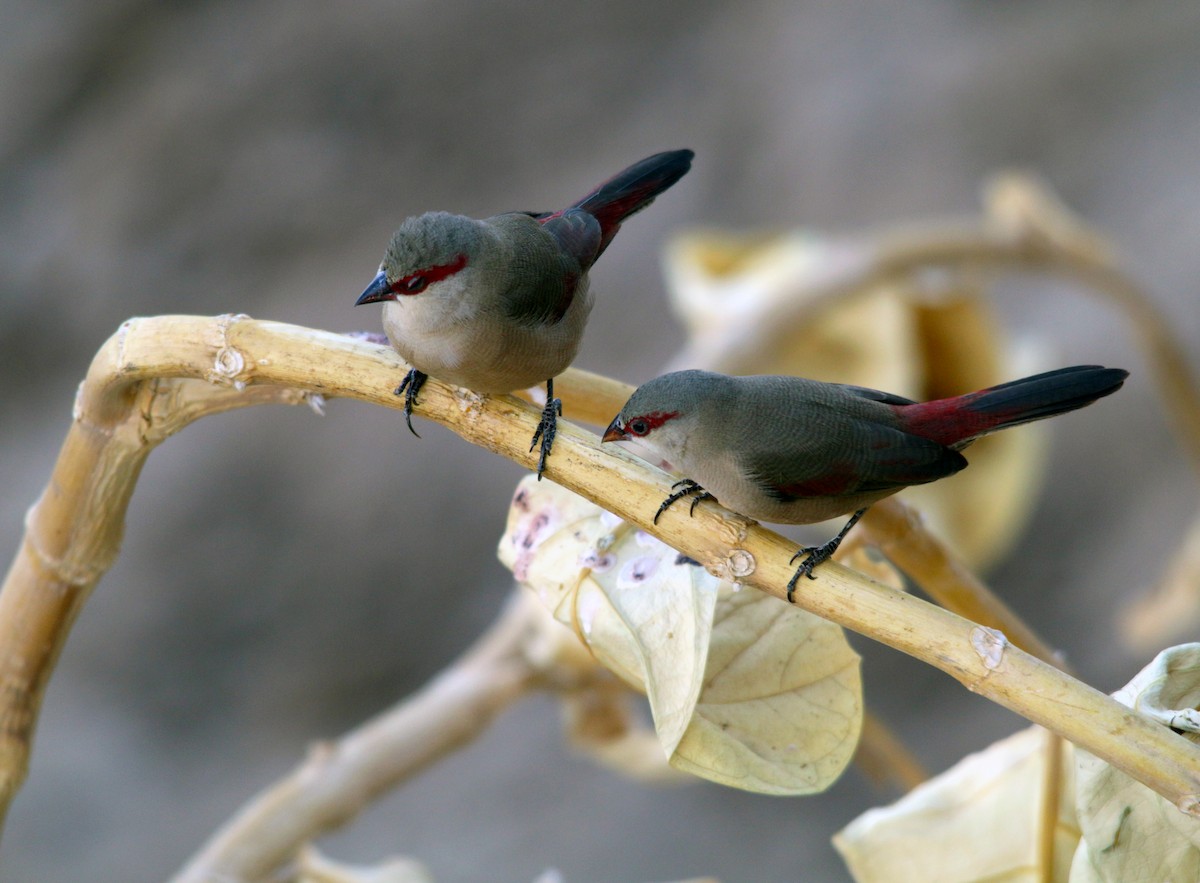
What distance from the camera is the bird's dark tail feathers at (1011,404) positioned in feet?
2.88

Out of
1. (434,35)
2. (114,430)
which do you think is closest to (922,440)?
(114,430)

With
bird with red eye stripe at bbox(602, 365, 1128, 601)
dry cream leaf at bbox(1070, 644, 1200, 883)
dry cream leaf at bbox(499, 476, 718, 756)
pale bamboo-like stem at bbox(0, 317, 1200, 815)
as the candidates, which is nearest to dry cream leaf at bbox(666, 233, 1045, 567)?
bird with red eye stripe at bbox(602, 365, 1128, 601)

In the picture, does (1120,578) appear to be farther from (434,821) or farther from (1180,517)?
(434,821)

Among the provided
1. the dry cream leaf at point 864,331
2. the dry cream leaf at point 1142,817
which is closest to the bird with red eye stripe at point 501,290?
the dry cream leaf at point 1142,817

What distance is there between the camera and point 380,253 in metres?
3.68

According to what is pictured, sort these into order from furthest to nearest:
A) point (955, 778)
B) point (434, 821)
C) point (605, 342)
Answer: point (605, 342) < point (434, 821) < point (955, 778)

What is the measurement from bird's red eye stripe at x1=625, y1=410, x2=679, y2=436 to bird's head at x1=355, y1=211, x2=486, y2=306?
213mm

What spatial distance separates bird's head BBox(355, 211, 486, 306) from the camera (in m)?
1.03

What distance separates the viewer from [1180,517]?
290 centimetres

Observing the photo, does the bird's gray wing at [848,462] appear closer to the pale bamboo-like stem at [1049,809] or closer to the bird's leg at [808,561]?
the bird's leg at [808,561]

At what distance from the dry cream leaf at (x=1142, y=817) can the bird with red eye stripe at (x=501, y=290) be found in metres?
0.48

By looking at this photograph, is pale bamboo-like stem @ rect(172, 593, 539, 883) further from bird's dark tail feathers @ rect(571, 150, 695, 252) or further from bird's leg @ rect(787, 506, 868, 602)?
bird's leg @ rect(787, 506, 868, 602)

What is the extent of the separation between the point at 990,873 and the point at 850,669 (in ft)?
0.77

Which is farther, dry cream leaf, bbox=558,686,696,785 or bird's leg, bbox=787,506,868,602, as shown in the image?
dry cream leaf, bbox=558,686,696,785
